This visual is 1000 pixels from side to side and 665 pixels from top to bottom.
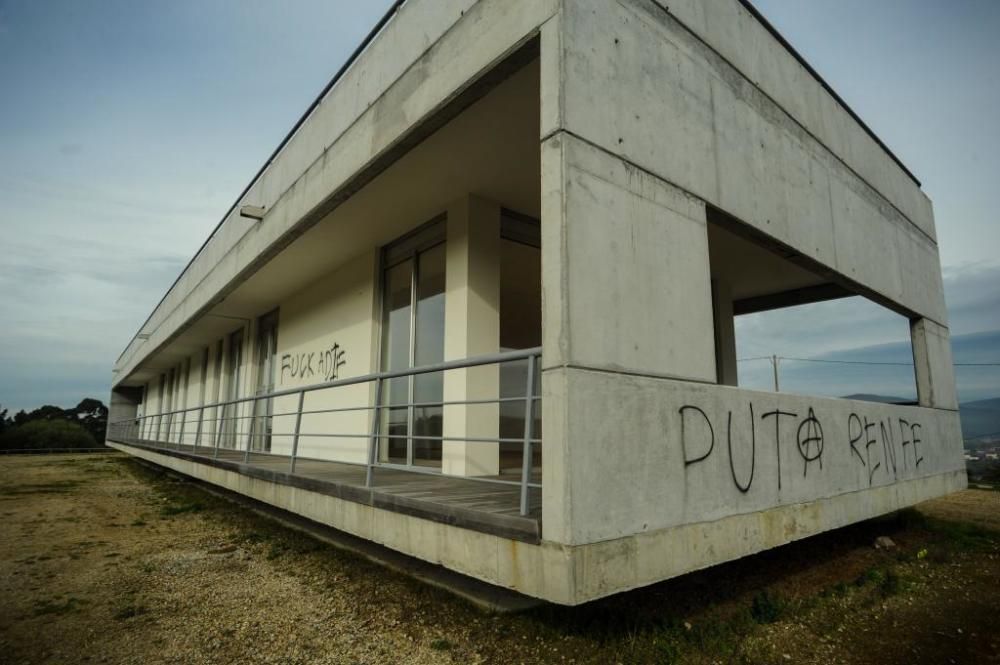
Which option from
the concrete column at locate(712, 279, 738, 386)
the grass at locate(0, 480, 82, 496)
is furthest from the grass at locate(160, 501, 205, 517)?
the concrete column at locate(712, 279, 738, 386)

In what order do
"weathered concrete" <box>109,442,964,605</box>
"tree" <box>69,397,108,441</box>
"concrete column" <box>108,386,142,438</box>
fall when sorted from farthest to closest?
"tree" <box>69,397,108,441</box>
"concrete column" <box>108,386,142,438</box>
"weathered concrete" <box>109,442,964,605</box>

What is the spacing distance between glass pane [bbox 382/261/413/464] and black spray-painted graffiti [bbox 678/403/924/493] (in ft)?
14.4

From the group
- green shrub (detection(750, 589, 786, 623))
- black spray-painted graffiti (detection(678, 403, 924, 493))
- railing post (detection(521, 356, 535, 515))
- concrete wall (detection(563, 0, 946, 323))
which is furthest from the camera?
green shrub (detection(750, 589, 786, 623))

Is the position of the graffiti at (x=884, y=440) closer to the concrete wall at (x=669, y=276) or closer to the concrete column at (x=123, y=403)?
the concrete wall at (x=669, y=276)

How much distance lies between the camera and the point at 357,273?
28.8 ft

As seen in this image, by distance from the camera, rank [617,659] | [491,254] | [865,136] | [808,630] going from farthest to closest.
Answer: [865,136] → [491,254] → [808,630] → [617,659]

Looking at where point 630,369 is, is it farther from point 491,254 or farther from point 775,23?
point 775,23

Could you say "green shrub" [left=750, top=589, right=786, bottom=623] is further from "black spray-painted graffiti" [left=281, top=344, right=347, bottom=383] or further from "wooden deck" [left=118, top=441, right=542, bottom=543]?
"black spray-painted graffiti" [left=281, top=344, right=347, bottom=383]

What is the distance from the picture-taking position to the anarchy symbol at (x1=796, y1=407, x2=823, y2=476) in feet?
15.6

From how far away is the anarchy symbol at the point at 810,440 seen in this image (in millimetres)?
4754

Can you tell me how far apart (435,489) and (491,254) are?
3.18 m

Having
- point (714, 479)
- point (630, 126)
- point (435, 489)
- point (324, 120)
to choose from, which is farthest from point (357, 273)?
point (714, 479)

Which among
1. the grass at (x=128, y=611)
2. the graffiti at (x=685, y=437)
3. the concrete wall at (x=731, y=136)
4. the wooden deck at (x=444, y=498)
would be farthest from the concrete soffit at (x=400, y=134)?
the grass at (x=128, y=611)

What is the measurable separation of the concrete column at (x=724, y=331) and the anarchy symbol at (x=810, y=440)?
4.80m
